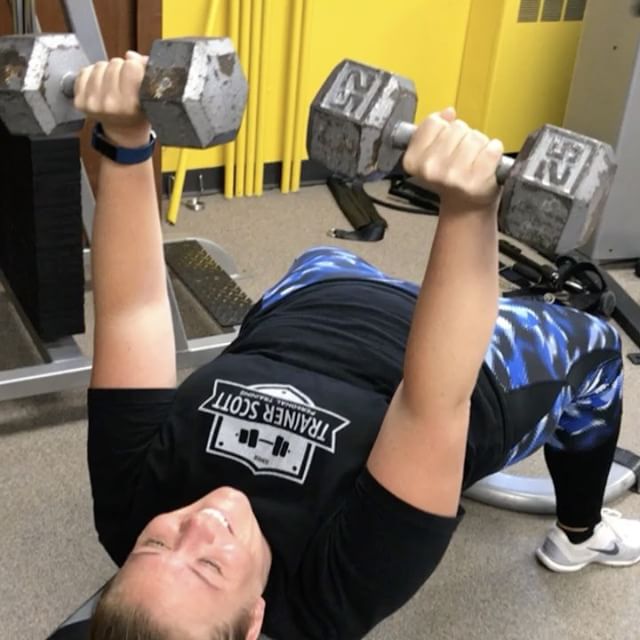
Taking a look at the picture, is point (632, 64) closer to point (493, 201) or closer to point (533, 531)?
point (533, 531)

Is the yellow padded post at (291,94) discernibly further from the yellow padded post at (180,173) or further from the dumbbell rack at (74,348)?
the dumbbell rack at (74,348)

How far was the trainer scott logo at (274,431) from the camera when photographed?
1.29 m

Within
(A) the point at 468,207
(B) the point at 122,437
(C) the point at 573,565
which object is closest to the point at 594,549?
(C) the point at 573,565

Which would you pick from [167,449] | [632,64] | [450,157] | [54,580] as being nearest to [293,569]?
[167,449]

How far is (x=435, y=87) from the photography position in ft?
12.9

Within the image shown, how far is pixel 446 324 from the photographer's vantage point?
1.06 metres

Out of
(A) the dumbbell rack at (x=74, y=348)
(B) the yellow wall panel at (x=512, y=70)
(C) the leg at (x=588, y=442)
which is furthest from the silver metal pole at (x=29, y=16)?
(B) the yellow wall panel at (x=512, y=70)

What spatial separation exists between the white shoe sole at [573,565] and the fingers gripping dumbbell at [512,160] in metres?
1.19

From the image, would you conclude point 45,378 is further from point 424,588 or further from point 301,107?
point 301,107

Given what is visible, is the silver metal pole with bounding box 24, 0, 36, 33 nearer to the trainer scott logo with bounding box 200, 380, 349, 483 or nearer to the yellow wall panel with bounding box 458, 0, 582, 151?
the trainer scott logo with bounding box 200, 380, 349, 483

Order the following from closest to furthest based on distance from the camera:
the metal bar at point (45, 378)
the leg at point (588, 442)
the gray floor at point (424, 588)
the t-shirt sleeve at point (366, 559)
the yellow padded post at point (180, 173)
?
the t-shirt sleeve at point (366, 559)
the leg at point (588, 442)
the gray floor at point (424, 588)
the metal bar at point (45, 378)
the yellow padded post at point (180, 173)

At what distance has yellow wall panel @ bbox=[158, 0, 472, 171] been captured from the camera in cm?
343

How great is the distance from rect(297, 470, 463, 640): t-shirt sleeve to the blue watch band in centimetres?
51

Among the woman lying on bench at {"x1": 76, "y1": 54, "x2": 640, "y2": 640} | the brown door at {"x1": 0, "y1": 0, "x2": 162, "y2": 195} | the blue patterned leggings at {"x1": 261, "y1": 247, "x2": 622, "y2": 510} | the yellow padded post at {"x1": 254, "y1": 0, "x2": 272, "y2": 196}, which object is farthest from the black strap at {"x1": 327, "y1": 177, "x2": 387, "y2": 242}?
the woman lying on bench at {"x1": 76, "y1": 54, "x2": 640, "y2": 640}
